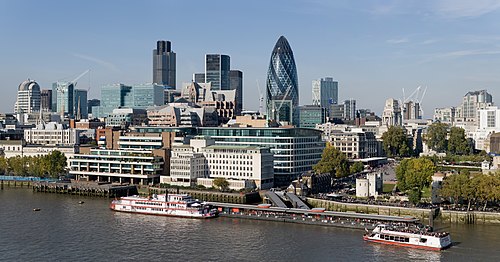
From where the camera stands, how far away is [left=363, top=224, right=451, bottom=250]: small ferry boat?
161 ft

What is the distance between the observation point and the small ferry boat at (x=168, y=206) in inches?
2501

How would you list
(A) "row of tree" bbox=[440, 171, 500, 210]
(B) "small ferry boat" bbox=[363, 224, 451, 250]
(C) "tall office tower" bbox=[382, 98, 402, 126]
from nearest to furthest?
1. (B) "small ferry boat" bbox=[363, 224, 451, 250]
2. (A) "row of tree" bbox=[440, 171, 500, 210]
3. (C) "tall office tower" bbox=[382, 98, 402, 126]

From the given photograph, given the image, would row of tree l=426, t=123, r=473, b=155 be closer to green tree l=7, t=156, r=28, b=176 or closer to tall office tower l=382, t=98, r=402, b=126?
tall office tower l=382, t=98, r=402, b=126

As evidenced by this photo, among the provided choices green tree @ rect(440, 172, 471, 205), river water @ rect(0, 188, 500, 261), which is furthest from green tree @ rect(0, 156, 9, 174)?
green tree @ rect(440, 172, 471, 205)

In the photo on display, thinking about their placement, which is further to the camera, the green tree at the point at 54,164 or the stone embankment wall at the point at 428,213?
the green tree at the point at 54,164

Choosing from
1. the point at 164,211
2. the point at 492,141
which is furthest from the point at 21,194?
the point at 492,141

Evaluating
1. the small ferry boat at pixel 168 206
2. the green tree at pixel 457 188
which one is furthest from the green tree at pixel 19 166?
the green tree at pixel 457 188

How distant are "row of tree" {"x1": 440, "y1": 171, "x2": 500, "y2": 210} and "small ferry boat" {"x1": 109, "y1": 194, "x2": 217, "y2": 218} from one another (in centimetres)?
2281

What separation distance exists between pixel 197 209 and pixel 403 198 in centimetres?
2222

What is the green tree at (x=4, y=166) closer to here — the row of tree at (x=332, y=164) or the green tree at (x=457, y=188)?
the row of tree at (x=332, y=164)

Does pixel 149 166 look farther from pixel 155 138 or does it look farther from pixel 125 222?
pixel 125 222

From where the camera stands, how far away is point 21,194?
83.1 m

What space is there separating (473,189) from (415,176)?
8.66m

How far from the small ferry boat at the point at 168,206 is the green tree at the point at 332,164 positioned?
24.4 metres
